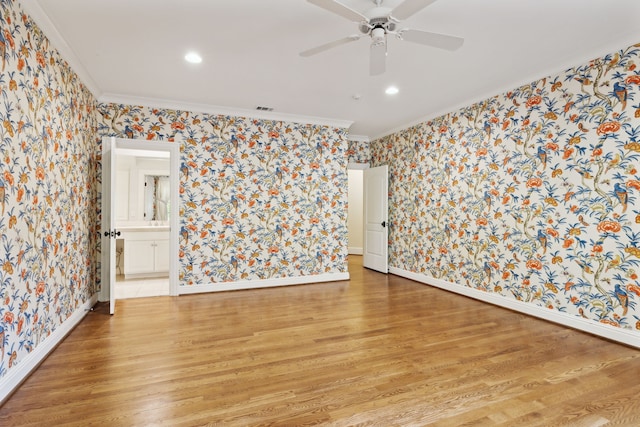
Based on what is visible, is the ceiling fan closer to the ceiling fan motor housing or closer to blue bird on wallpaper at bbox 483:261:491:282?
the ceiling fan motor housing

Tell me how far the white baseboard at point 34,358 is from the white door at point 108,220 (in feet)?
1.74

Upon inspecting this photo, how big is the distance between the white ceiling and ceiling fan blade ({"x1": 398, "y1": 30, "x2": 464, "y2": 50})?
27cm

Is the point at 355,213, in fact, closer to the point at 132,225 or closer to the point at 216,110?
the point at 216,110

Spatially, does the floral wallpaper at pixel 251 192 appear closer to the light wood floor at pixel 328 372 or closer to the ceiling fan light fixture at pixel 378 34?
the light wood floor at pixel 328 372

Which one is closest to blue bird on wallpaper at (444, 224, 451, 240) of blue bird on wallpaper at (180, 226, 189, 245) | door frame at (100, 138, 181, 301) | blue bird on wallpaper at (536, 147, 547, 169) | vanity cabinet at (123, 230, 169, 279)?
blue bird on wallpaper at (536, 147, 547, 169)

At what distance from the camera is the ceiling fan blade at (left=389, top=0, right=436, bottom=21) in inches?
73.0

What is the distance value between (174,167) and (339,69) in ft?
8.23

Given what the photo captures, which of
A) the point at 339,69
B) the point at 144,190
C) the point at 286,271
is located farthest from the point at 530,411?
the point at 144,190

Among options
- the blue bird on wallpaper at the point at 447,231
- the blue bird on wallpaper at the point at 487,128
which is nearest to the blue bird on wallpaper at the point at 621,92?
the blue bird on wallpaper at the point at 487,128

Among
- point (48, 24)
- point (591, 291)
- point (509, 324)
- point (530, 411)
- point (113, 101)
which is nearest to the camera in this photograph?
point (530, 411)

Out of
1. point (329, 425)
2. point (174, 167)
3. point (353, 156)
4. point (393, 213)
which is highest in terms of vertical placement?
point (353, 156)

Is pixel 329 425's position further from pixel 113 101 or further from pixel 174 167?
pixel 113 101

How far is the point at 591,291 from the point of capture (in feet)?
9.97

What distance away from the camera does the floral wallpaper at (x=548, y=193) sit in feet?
9.27
